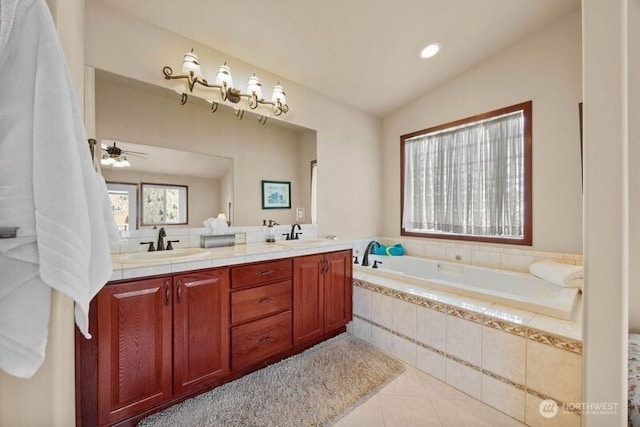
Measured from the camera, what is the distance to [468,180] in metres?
2.76

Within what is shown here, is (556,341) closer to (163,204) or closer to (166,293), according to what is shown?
(166,293)

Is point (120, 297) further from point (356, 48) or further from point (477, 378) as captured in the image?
point (356, 48)

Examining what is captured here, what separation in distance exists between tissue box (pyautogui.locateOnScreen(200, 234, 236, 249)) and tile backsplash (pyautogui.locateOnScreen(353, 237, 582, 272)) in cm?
165

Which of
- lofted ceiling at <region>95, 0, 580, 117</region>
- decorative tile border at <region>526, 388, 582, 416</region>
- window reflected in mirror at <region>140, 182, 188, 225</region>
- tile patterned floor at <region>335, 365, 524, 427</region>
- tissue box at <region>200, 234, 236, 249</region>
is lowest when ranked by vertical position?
tile patterned floor at <region>335, 365, 524, 427</region>

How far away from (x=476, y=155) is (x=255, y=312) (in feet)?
8.82

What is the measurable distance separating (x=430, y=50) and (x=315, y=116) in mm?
1269

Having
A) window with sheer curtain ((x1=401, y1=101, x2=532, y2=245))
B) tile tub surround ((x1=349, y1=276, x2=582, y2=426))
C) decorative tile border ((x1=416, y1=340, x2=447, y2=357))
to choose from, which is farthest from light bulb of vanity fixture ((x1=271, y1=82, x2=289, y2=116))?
decorative tile border ((x1=416, y1=340, x2=447, y2=357))

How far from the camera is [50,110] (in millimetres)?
624

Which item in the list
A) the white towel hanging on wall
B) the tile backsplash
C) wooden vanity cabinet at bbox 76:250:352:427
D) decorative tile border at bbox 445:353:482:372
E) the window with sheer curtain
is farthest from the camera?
the window with sheer curtain

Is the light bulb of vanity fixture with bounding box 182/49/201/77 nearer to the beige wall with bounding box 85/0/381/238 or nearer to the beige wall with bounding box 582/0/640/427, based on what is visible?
the beige wall with bounding box 85/0/381/238

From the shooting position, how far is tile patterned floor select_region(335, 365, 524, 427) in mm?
1411

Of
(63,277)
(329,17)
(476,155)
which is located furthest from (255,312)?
(476,155)

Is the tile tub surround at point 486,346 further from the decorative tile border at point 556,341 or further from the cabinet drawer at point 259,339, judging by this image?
the cabinet drawer at point 259,339

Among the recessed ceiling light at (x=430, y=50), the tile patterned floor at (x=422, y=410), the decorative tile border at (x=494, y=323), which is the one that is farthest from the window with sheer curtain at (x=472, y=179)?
the tile patterned floor at (x=422, y=410)
